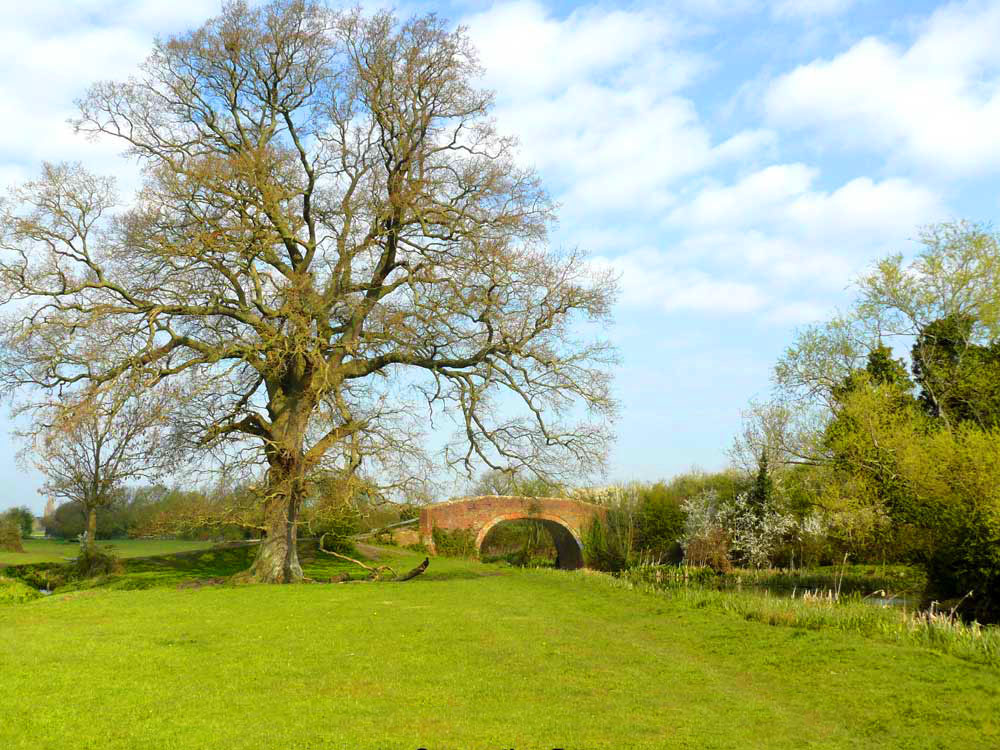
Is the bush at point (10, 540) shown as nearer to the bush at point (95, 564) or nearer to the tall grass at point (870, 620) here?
the bush at point (95, 564)

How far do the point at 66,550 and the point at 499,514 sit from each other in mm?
23626

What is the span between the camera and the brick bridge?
41750mm

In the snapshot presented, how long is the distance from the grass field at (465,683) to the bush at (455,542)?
25.1 meters

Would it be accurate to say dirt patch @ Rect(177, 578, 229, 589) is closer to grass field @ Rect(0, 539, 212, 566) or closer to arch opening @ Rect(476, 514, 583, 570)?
grass field @ Rect(0, 539, 212, 566)

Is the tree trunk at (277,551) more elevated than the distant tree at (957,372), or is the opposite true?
the distant tree at (957,372)

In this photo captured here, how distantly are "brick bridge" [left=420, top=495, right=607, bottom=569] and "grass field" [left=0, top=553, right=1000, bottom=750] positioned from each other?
25069mm

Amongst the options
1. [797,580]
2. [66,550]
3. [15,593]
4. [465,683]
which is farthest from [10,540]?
[465,683]

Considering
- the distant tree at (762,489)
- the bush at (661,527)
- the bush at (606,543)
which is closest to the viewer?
the distant tree at (762,489)

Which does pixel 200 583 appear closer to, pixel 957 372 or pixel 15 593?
pixel 15 593

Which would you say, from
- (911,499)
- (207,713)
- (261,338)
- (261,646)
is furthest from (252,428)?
(911,499)

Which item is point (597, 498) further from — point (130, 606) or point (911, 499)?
point (130, 606)

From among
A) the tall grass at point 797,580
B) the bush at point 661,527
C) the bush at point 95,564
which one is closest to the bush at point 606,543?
the bush at point 661,527

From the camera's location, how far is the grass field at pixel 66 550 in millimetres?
32781

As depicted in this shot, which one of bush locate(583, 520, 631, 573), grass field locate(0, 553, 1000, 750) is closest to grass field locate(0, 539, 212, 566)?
grass field locate(0, 553, 1000, 750)
